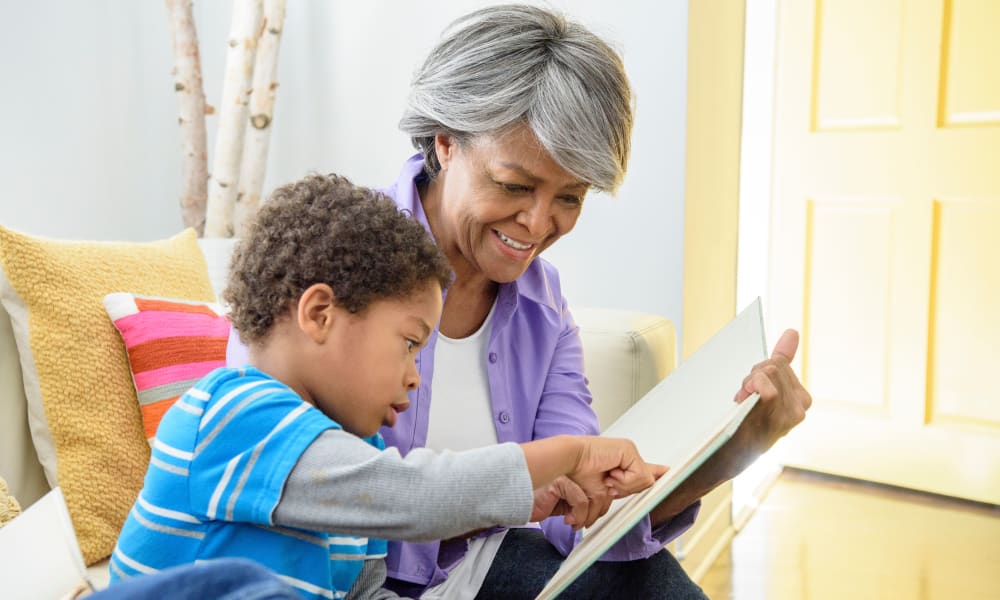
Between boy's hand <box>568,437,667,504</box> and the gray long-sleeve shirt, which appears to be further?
boy's hand <box>568,437,667,504</box>

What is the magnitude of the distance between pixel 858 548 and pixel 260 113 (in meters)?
2.23

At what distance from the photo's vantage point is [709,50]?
2217mm

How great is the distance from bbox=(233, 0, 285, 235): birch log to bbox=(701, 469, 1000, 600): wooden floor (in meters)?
1.70

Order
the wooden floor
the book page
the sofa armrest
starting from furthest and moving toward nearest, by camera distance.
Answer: the wooden floor, the sofa armrest, the book page

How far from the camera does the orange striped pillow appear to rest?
1.38 m

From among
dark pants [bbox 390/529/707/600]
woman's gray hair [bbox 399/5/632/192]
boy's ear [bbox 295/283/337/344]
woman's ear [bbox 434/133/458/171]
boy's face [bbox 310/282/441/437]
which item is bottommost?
dark pants [bbox 390/529/707/600]

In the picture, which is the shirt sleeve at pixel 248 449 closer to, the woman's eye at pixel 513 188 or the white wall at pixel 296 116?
the woman's eye at pixel 513 188

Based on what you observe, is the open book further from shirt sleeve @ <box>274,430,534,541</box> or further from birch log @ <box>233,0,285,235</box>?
birch log @ <box>233,0,285,235</box>

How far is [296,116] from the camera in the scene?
2.69 m

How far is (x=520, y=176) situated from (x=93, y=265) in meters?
0.75

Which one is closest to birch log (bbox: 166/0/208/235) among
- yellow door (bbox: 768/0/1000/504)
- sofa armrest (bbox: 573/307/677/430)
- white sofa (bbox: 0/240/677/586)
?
white sofa (bbox: 0/240/677/586)

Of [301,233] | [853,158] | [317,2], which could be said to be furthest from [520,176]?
[853,158]

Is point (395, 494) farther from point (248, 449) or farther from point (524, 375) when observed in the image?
point (524, 375)

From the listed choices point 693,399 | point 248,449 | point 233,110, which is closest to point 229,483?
point 248,449
